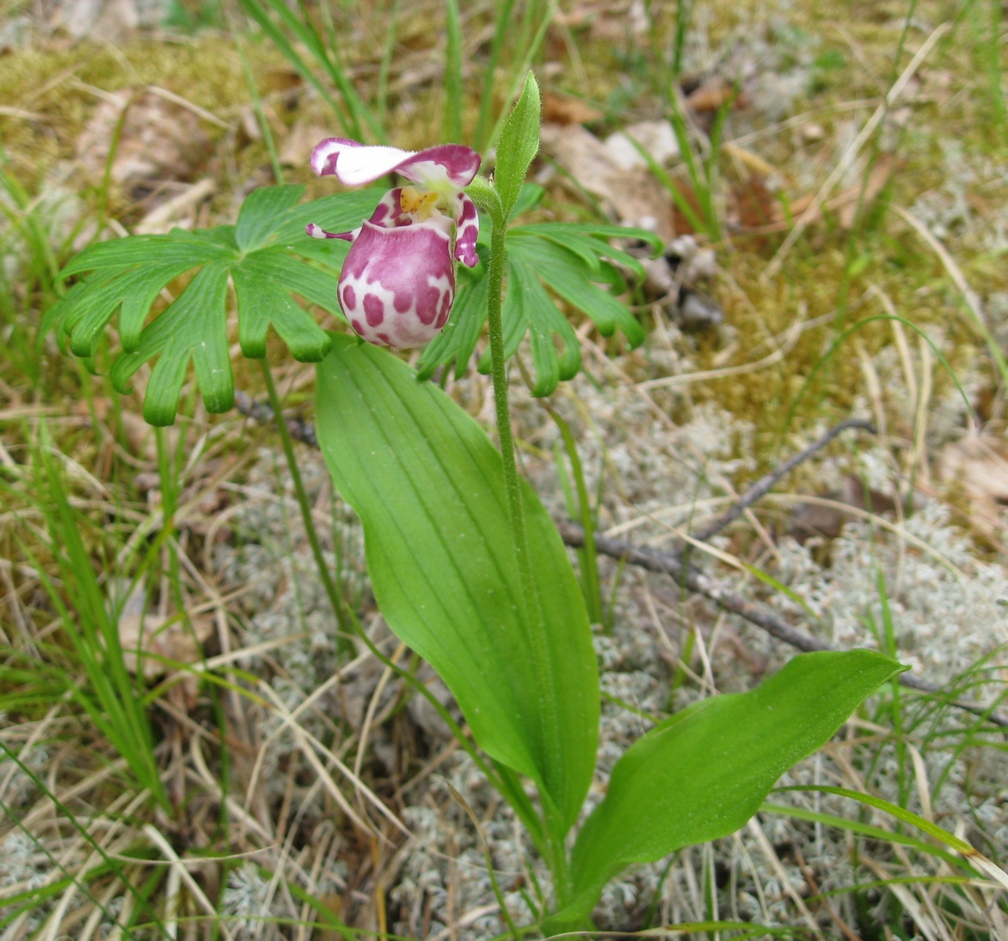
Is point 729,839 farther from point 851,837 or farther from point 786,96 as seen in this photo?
point 786,96

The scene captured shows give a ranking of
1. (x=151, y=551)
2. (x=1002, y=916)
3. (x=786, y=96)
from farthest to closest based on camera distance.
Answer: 1. (x=786, y=96)
2. (x=151, y=551)
3. (x=1002, y=916)

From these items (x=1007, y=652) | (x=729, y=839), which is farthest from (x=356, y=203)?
(x=1007, y=652)

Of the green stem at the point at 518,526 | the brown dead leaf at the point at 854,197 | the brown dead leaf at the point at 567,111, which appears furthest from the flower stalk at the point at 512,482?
the brown dead leaf at the point at 567,111

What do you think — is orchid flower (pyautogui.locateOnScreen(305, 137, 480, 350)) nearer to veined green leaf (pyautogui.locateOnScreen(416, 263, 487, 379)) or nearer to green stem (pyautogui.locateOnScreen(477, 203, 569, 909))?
green stem (pyautogui.locateOnScreen(477, 203, 569, 909))

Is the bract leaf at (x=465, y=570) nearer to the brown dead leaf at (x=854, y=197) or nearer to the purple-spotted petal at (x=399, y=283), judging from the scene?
the purple-spotted petal at (x=399, y=283)

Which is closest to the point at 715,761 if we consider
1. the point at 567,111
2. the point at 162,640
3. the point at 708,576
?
the point at 708,576

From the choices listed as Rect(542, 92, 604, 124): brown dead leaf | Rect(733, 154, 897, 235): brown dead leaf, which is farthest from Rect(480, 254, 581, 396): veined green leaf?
Rect(542, 92, 604, 124): brown dead leaf

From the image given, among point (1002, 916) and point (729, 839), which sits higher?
point (1002, 916)
